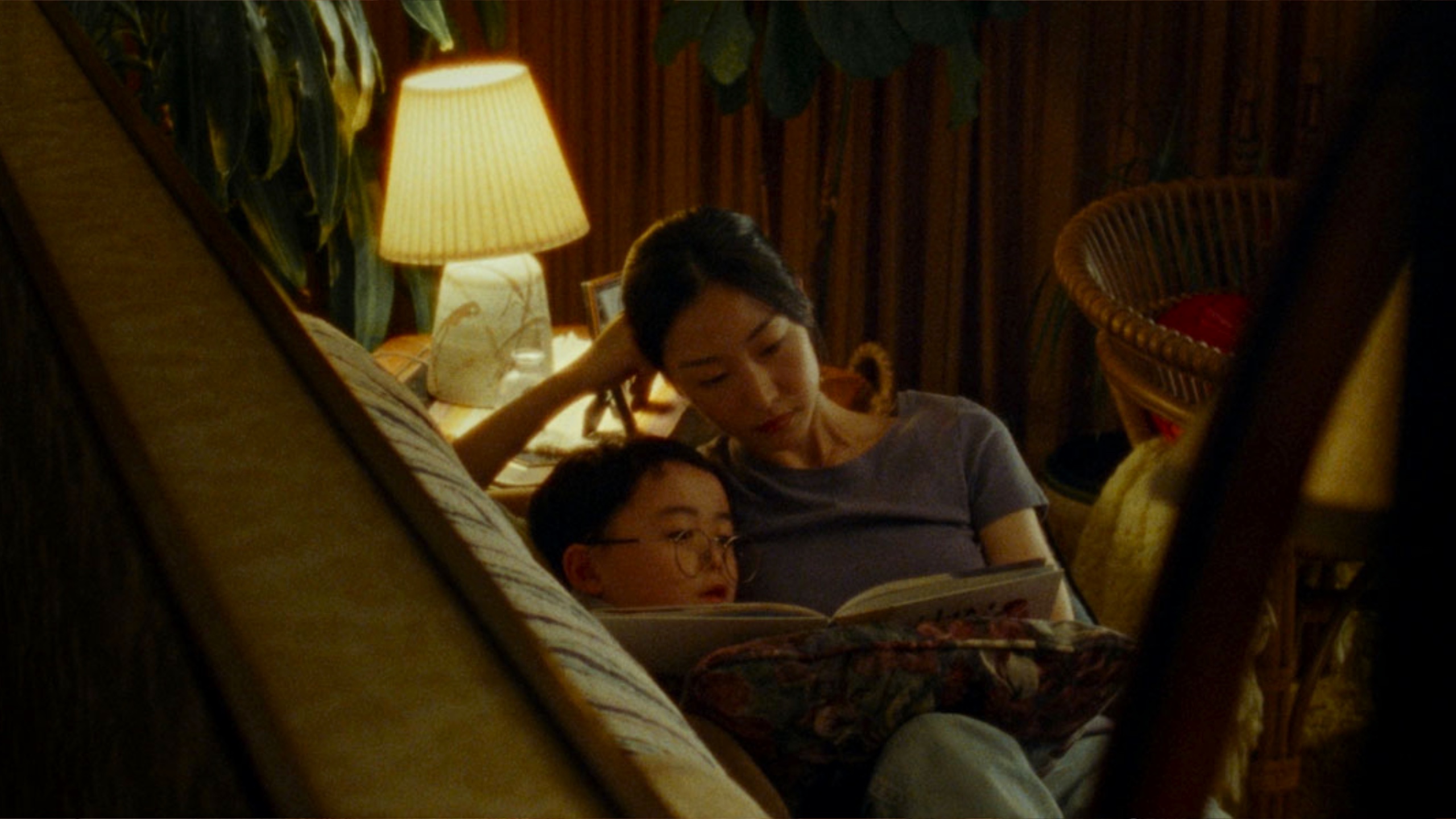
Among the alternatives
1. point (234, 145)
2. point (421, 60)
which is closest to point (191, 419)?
point (234, 145)

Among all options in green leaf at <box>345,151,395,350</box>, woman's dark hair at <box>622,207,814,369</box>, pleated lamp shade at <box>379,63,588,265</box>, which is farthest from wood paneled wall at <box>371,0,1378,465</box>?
woman's dark hair at <box>622,207,814,369</box>

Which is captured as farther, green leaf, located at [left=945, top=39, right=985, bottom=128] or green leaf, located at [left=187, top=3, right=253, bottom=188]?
green leaf, located at [left=945, top=39, right=985, bottom=128]

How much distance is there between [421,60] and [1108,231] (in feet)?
4.55

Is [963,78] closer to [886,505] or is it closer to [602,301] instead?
[602,301]

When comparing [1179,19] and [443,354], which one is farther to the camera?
[1179,19]

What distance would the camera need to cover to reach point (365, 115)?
2.19 metres

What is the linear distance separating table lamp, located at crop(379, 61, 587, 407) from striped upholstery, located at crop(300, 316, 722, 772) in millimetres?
1226

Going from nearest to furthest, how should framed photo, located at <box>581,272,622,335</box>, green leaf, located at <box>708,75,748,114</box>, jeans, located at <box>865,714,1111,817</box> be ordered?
jeans, located at <box>865,714,1111,817</box>, framed photo, located at <box>581,272,622,335</box>, green leaf, located at <box>708,75,748,114</box>

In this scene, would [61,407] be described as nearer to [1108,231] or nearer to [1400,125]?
[1400,125]

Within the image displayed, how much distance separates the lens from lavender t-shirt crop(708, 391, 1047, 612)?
1.46 metres

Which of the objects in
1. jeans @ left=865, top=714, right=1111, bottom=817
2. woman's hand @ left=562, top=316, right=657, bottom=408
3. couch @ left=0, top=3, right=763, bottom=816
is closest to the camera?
couch @ left=0, top=3, right=763, bottom=816

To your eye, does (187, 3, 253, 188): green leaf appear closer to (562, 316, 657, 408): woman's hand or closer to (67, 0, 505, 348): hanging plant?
(67, 0, 505, 348): hanging plant

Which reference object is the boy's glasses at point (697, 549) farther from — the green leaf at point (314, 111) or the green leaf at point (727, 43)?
the green leaf at point (727, 43)

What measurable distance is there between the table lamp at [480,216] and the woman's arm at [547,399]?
29cm
